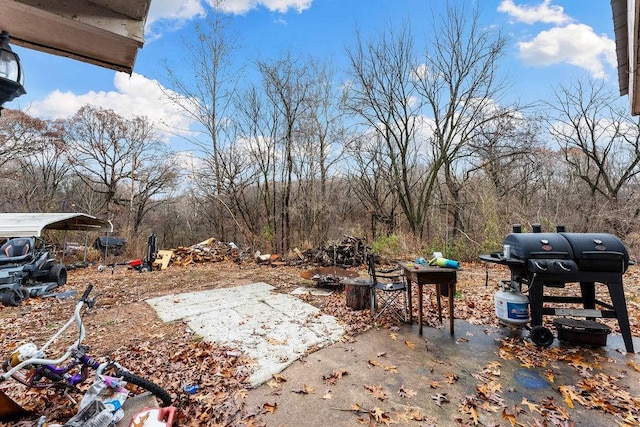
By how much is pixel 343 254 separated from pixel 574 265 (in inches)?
244

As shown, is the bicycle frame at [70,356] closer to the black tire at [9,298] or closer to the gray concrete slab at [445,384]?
the gray concrete slab at [445,384]

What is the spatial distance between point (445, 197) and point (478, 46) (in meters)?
5.64

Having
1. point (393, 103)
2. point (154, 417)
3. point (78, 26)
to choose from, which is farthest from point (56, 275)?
point (393, 103)

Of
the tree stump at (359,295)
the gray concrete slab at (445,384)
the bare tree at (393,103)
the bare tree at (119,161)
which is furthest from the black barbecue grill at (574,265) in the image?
the bare tree at (119,161)

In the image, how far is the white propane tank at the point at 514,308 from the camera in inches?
129

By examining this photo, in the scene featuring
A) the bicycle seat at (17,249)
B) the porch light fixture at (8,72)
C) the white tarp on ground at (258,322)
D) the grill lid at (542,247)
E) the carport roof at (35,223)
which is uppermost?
the porch light fixture at (8,72)

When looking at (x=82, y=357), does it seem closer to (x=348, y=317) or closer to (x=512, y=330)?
(x=348, y=317)

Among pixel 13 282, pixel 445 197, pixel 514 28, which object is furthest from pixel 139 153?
pixel 514 28

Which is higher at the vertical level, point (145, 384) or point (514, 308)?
point (514, 308)

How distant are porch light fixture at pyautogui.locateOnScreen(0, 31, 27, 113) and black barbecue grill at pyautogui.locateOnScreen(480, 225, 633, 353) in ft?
14.4

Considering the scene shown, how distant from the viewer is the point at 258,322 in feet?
13.4

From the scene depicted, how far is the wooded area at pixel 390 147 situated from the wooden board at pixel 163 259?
278 centimetres

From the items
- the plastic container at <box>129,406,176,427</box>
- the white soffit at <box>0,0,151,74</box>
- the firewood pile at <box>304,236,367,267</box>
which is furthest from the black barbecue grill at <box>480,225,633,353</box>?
the firewood pile at <box>304,236,367,267</box>

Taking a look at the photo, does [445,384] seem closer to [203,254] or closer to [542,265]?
[542,265]
